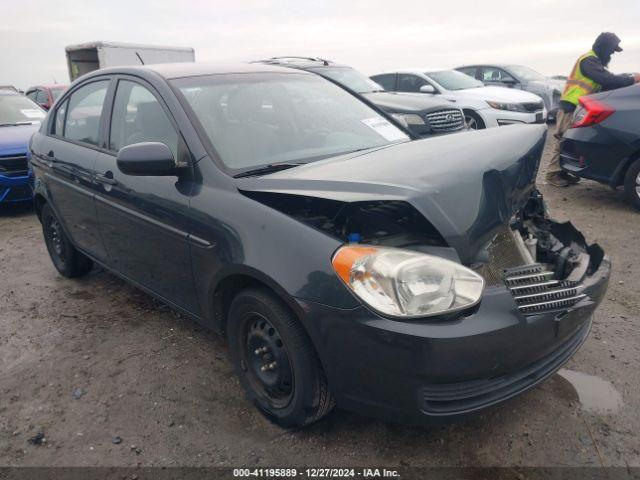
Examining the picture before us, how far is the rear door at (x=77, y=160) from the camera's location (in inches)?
139

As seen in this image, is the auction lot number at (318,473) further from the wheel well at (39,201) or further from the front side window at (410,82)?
the front side window at (410,82)

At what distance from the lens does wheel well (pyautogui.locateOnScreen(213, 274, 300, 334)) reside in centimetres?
229

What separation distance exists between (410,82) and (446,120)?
3560mm

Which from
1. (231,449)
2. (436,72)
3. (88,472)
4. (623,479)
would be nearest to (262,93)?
(231,449)

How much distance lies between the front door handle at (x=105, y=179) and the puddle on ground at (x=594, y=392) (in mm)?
2810

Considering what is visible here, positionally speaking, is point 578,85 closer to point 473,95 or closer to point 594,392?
point 473,95

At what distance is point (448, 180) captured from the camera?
2066 millimetres

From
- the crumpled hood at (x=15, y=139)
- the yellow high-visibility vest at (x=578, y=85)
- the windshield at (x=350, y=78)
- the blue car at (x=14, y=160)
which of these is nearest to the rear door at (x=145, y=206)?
the blue car at (x=14, y=160)

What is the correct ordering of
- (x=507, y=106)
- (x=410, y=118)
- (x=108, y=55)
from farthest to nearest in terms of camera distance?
(x=108, y=55) → (x=507, y=106) → (x=410, y=118)

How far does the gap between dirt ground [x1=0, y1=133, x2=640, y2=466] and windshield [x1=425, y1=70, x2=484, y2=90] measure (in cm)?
739

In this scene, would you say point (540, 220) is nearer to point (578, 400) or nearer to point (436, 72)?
point (578, 400)

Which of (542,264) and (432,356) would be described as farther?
(542,264)

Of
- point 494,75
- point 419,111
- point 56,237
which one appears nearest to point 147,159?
point 56,237

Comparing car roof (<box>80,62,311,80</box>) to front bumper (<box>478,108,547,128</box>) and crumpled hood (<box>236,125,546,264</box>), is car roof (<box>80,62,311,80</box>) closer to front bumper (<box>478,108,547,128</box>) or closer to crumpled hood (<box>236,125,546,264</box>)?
crumpled hood (<box>236,125,546,264</box>)
